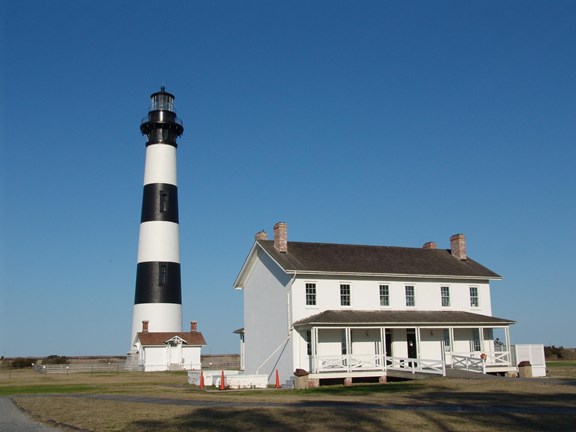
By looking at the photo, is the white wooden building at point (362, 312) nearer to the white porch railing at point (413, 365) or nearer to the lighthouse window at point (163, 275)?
the white porch railing at point (413, 365)

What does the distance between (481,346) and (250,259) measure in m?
13.4

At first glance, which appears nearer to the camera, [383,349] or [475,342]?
[383,349]

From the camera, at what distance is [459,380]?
26.9 metres

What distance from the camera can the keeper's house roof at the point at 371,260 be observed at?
110 feet

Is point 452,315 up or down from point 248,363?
up

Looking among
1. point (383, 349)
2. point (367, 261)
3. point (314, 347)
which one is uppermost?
point (367, 261)

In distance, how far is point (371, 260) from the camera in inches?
1417

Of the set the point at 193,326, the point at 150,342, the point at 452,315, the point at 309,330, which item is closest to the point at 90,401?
the point at 309,330

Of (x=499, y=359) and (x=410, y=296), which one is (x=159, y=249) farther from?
(x=499, y=359)

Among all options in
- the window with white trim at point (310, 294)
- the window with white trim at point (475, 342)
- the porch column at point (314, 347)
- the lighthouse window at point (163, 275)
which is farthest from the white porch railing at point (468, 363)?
the lighthouse window at point (163, 275)

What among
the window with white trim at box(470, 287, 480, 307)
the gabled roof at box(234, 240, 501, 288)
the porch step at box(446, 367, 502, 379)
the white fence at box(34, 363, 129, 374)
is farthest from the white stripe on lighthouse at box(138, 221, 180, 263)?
the porch step at box(446, 367, 502, 379)

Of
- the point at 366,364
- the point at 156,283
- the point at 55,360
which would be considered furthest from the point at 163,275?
the point at 55,360

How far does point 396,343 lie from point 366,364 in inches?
131

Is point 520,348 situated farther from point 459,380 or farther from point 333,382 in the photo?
point 333,382
